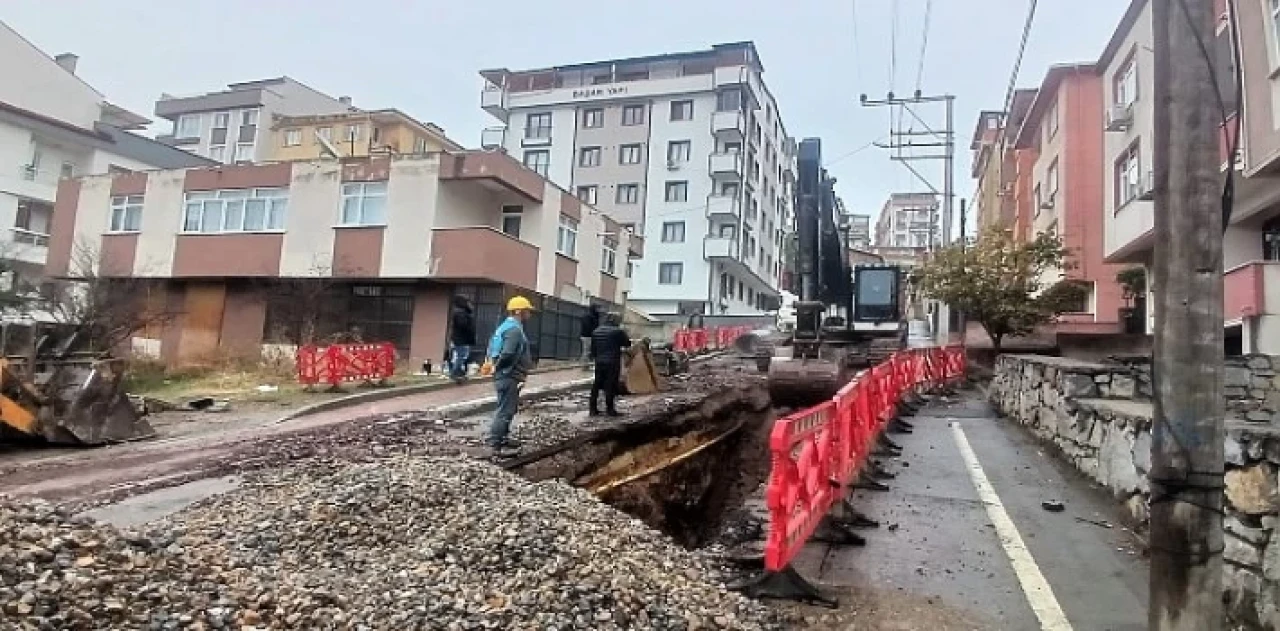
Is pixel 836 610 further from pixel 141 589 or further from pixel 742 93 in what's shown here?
pixel 742 93

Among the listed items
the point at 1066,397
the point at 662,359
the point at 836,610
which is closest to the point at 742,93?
the point at 662,359

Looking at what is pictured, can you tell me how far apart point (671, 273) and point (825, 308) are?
27197 millimetres

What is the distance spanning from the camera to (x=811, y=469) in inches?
217

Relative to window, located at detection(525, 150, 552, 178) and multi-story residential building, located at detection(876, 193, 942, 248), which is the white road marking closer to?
window, located at detection(525, 150, 552, 178)

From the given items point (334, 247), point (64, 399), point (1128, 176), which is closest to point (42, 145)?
point (334, 247)

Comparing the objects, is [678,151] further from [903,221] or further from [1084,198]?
[903,221]

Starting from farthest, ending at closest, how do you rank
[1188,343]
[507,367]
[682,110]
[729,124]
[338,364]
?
[682,110] → [729,124] → [338,364] → [507,367] → [1188,343]

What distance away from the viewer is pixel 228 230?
26344 millimetres

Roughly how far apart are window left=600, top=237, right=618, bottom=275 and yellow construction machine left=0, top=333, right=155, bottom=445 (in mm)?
20409

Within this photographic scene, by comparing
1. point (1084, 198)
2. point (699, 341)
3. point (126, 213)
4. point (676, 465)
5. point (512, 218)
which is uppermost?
point (1084, 198)

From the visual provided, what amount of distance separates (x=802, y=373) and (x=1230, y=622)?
8.69m

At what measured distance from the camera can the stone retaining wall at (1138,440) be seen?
393 centimetres

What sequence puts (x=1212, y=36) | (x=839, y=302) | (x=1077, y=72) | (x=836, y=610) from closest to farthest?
(x=1212, y=36)
(x=836, y=610)
(x=839, y=302)
(x=1077, y=72)

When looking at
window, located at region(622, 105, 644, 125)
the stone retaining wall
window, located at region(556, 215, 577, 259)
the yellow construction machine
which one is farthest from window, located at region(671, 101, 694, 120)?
the yellow construction machine
